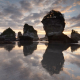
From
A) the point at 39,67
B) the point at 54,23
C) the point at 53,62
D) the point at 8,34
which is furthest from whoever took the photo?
the point at 8,34

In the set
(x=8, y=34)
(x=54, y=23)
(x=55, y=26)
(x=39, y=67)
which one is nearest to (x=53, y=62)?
(x=39, y=67)

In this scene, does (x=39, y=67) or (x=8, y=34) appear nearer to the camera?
(x=39, y=67)

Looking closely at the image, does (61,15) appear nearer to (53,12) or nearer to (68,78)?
(53,12)

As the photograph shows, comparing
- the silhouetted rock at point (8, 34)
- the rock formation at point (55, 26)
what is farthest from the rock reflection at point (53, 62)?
the silhouetted rock at point (8, 34)

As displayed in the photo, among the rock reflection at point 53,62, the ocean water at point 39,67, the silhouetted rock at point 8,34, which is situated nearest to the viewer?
the ocean water at point 39,67

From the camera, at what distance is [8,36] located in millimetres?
64688

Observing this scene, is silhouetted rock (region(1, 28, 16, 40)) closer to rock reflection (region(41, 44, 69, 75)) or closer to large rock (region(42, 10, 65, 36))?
large rock (region(42, 10, 65, 36))

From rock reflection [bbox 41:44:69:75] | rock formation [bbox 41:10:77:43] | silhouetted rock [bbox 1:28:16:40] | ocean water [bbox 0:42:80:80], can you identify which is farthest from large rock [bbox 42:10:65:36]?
silhouetted rock [bbox 1:28:16:40]

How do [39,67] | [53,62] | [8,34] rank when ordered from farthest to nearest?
[8,34], [53,62], [39,67]

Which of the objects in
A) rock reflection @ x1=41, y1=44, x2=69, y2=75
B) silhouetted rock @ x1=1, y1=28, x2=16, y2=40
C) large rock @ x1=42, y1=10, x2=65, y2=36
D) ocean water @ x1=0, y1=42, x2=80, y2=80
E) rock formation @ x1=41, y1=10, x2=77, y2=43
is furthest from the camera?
silhouetted rock @ x1=1, y1=28, x2=16, y2=40

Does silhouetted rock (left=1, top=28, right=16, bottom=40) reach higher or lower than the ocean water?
higher

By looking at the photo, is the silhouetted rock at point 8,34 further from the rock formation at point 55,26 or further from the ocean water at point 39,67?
the ocean water at point 39,67

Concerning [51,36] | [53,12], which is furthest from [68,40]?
[53,12]

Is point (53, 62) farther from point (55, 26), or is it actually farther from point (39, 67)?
point (55, 26)
